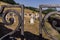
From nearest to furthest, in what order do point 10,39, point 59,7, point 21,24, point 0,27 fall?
1. point 59,7
2. point 21,24
3. point 10,39
4. point 0,27

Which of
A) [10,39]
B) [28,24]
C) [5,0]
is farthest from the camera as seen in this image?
[5,0]

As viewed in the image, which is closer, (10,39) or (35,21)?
(10,39)

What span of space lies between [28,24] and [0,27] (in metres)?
4.13

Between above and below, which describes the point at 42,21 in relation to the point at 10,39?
above

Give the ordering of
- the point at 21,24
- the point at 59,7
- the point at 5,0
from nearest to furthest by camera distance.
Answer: the point at 59,7, the point at 21,24, the point at 5,0

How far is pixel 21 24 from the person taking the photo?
10.3 ft

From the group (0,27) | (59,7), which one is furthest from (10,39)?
(0,27)

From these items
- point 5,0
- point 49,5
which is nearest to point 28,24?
point 5,0

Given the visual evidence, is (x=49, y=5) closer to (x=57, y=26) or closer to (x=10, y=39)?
(x=57, y=26)

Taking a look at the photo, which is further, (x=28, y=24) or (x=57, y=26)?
(x=28, y=24)

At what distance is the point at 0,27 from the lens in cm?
829

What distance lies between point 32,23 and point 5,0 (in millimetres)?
6765

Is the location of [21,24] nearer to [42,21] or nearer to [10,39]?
[42,21]

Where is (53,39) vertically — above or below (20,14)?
below
